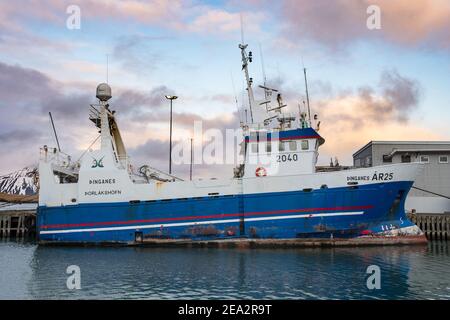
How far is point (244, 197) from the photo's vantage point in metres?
23.9

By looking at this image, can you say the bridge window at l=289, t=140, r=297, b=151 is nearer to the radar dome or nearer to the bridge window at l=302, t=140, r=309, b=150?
the bridge window at l=302, t=140, r=309, b=150

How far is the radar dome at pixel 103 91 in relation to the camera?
86.1ft

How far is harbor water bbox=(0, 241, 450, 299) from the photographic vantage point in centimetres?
1388

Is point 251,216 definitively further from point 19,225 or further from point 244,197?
point 19,225

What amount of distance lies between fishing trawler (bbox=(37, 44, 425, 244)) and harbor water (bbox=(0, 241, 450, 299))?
137cm

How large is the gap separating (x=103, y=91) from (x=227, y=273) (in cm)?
1541

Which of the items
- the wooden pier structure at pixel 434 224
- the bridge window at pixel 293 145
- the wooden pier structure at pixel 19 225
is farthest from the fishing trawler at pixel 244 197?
the wooden pier structure at pixel 19 225

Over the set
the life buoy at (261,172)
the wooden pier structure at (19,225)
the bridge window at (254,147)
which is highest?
the bridge window at (254,147)

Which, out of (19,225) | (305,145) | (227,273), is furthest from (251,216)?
(19,225)

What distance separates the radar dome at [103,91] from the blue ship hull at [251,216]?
695 centimetres

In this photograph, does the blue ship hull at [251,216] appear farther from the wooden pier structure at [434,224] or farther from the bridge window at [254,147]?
the wooden pier structure at [434,224]
